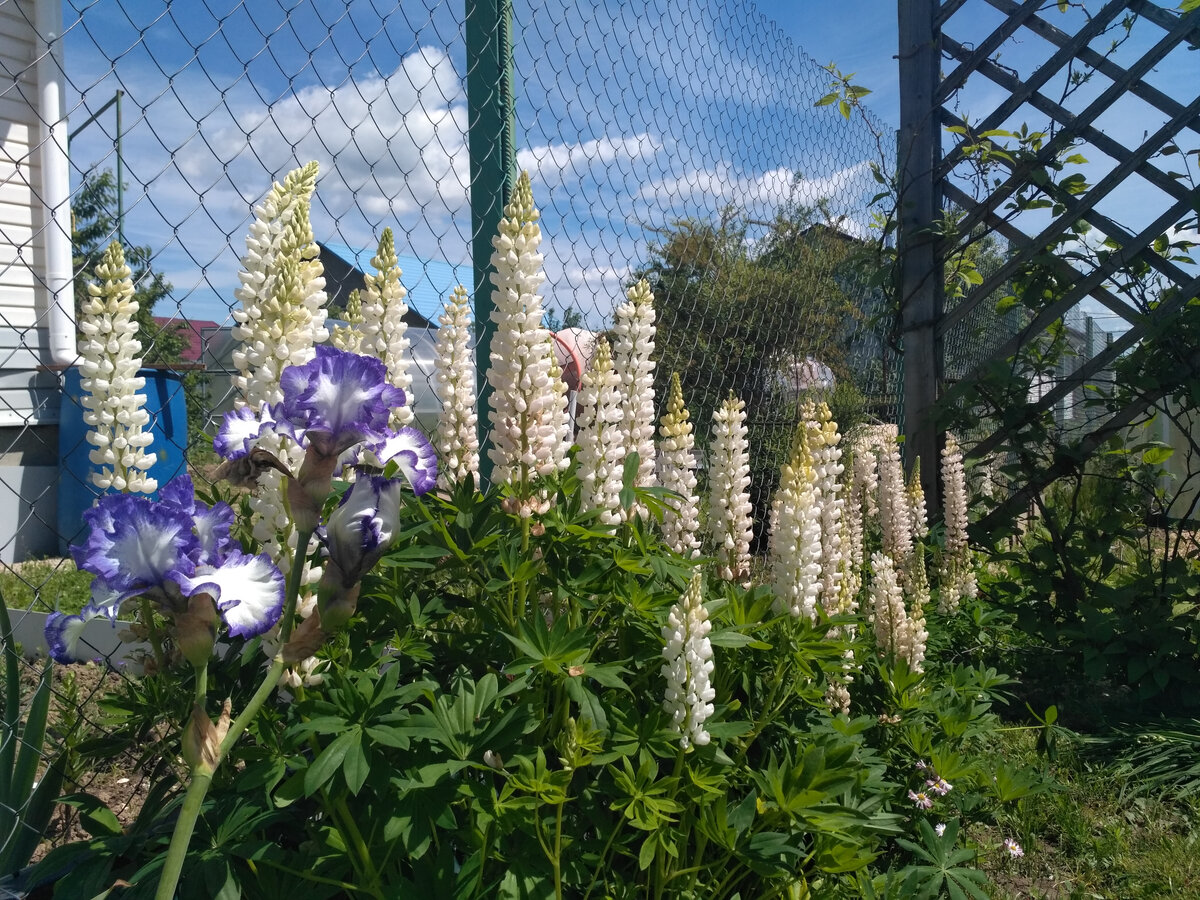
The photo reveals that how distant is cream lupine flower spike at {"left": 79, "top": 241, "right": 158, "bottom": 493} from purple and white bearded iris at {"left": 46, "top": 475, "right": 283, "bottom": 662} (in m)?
0.59

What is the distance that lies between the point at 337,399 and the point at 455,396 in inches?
31.7

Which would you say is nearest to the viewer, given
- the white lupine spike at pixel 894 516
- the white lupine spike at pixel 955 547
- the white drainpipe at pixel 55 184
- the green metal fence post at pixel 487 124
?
the green metal fence post at pixel 487 124

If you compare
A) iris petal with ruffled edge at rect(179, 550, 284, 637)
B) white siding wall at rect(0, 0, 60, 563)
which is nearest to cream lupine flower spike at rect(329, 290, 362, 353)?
iris petal with ruffled edge at rect(179, 550, 284, 637)

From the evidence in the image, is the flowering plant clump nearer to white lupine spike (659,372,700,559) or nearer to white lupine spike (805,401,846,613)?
white lupine spike (659,372,700,559)

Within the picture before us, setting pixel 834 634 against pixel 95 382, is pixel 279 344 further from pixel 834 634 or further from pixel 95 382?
pixel 834 634

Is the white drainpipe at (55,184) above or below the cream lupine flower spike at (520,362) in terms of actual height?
above

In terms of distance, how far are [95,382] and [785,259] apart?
4160 millimetres

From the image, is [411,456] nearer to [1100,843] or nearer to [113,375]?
[113,375]

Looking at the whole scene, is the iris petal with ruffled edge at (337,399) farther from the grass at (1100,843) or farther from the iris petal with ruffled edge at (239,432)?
the grass at (1100,843)

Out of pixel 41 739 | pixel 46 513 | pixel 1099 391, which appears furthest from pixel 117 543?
pixel 46 513

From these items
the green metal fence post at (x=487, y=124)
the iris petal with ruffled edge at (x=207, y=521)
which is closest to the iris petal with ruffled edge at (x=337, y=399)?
the iris petal with ruffled edge at (x=207, y=521)

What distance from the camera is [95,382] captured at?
1.36 metres

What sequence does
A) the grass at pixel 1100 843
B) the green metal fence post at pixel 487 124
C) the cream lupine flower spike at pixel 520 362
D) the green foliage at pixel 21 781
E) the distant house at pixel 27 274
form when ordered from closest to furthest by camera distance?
1. the cream lupine flower spike at pixel 520 362
2. the green foliage at pixel 21 781
3. the grass at pixel 1100 843
4. the green metal fence post at pixel 487 124
5. the distant house at pixel 27 274

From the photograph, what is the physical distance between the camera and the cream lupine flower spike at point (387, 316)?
5.19ft
